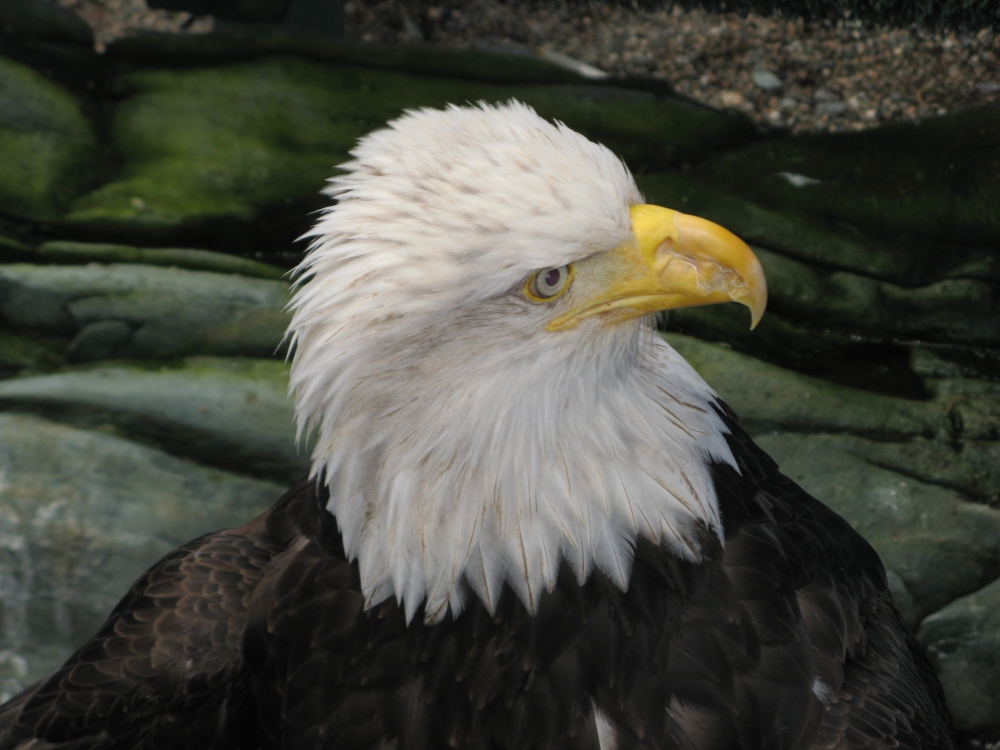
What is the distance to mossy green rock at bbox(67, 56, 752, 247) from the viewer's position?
15.3 feet

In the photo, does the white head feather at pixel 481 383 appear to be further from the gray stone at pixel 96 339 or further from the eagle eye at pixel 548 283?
the gray stone at pixel 96 339

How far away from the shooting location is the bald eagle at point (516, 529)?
1.85 meters

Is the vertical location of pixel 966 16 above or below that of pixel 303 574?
above

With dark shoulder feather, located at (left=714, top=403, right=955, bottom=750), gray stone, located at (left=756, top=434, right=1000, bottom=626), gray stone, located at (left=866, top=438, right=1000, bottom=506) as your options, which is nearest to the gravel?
gray stone, located at (left=866, top=438, right=1000, bottom=506)

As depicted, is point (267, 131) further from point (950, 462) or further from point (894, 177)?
point (950, 462)

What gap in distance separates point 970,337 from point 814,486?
1.12m

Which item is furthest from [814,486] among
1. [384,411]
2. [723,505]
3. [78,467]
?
[78,467]

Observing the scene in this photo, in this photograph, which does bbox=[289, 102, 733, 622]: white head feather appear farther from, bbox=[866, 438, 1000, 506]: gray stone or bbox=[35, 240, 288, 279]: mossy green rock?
bbox=[35, 240, 288, 279]: mossy green rock

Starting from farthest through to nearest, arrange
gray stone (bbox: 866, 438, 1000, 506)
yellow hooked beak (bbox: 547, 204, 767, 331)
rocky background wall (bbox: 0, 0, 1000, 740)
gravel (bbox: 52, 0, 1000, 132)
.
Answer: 1. gravel (bbox: 52, 0, 1000, 132)
2. rocky background wall (bbox: 0, 0, 1000, 740)
3. gray stone (bbox: 866, 438, 1000, 506)
4. yellow hooked beak (bbox: 547, 204, 767, 331)

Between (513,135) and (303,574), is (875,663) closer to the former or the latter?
(303,574)

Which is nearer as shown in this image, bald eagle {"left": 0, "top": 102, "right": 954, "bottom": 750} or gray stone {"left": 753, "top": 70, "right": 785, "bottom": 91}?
bald eagle {"left": 0, "top": 102, "right": 954, "bottom": 750}

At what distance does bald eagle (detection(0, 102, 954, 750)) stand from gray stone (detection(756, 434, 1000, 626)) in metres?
1.08

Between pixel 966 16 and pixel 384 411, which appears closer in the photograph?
pixel 384 411

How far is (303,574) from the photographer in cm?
238
